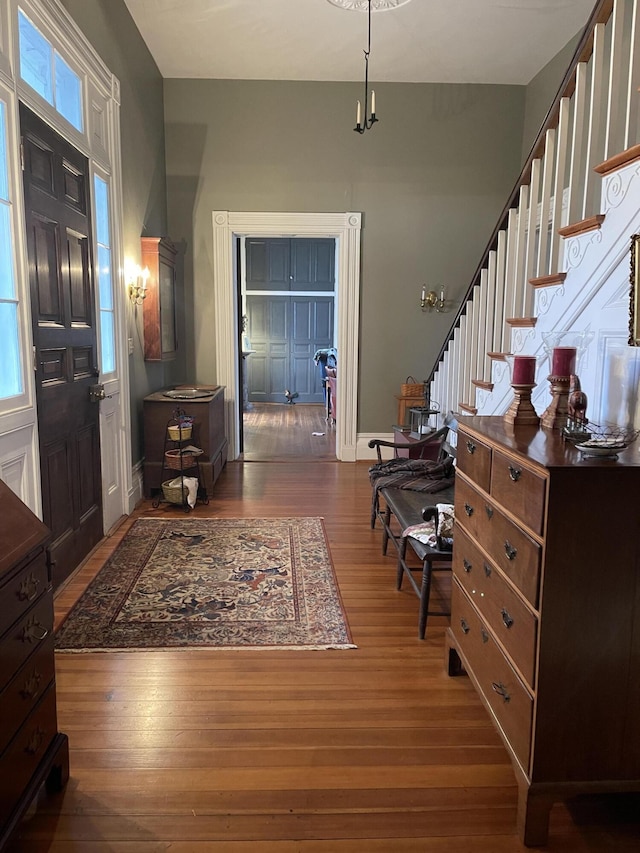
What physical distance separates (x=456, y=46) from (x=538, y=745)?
217 inches

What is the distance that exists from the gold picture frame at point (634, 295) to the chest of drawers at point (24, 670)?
1965 millimetres

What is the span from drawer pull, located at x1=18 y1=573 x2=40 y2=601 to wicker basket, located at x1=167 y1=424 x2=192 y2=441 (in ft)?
9.80

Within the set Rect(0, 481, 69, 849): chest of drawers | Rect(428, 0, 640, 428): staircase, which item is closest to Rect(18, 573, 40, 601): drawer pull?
Rect(0, 481, 69, 849): chest of drawers

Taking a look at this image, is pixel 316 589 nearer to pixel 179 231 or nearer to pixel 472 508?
pixel 472 508

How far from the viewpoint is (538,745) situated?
1.61 metres

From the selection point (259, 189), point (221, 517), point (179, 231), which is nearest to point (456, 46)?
point (259, 189)

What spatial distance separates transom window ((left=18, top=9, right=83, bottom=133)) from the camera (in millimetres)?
2852

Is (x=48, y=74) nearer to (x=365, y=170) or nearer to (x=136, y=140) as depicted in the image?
(x=136, y=140)

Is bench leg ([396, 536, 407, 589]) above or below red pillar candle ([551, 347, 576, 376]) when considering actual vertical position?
below

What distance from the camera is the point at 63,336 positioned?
3260 millimetres

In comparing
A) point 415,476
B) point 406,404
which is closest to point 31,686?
point 415,476

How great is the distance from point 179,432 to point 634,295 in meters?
3.45

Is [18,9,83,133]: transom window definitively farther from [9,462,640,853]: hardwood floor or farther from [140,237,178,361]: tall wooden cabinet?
[9,462,640,853]: hardwood floor

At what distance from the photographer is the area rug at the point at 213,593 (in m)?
2.71
